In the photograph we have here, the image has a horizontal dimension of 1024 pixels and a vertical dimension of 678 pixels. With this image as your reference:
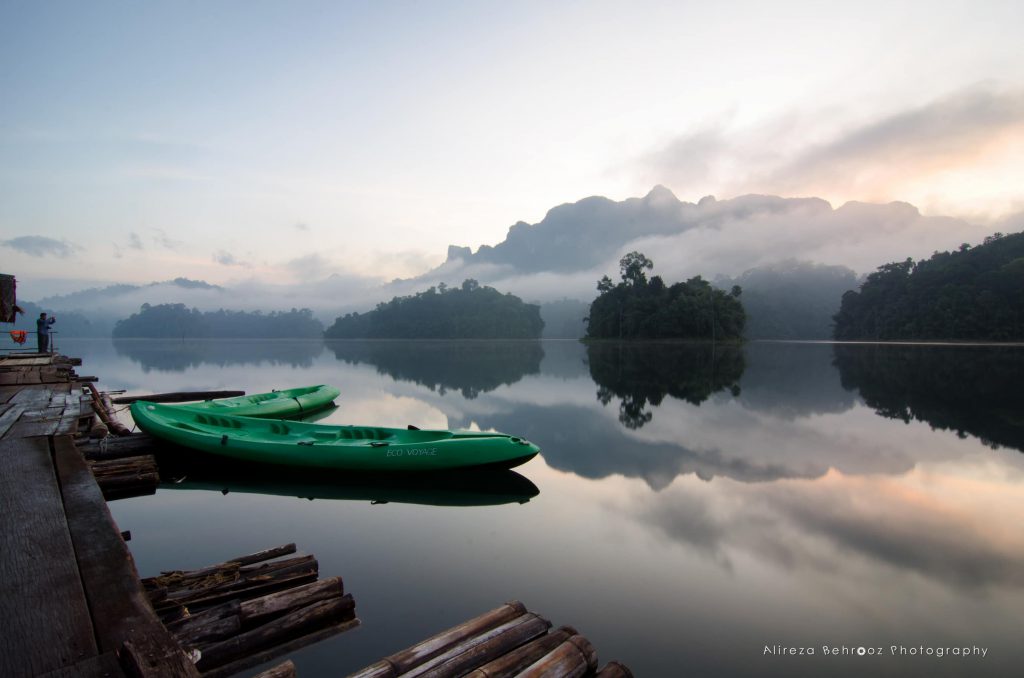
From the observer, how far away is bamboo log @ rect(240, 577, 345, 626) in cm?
473

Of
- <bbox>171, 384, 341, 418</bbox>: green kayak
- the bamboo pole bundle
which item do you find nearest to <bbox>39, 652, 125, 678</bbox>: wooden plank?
the bamboo pole bundle

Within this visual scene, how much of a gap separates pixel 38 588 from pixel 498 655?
12.5 ft

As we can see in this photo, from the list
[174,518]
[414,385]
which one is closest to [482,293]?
[414,385]

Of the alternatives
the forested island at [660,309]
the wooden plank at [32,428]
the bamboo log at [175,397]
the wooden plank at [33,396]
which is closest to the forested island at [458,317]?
the forested island at [660,309]

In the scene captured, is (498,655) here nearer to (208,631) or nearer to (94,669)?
(208,631)

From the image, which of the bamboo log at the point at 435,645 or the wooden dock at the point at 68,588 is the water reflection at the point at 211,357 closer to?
the wooden dock at the point at 68,588

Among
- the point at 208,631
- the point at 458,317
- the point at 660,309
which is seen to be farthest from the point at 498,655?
the point at 458,317

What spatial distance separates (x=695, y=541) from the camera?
27.9 feet

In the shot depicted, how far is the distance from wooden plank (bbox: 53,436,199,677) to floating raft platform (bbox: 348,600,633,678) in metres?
1.29

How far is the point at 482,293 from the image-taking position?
620 ft

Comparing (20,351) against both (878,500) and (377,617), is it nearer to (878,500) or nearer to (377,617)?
(377,617)

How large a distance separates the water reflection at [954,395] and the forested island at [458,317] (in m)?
137

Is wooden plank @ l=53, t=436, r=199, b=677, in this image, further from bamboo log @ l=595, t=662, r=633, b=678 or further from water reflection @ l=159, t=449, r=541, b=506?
water reflection @ l=159, t=449, r=541, b=506

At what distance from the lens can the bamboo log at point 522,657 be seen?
3842mm
